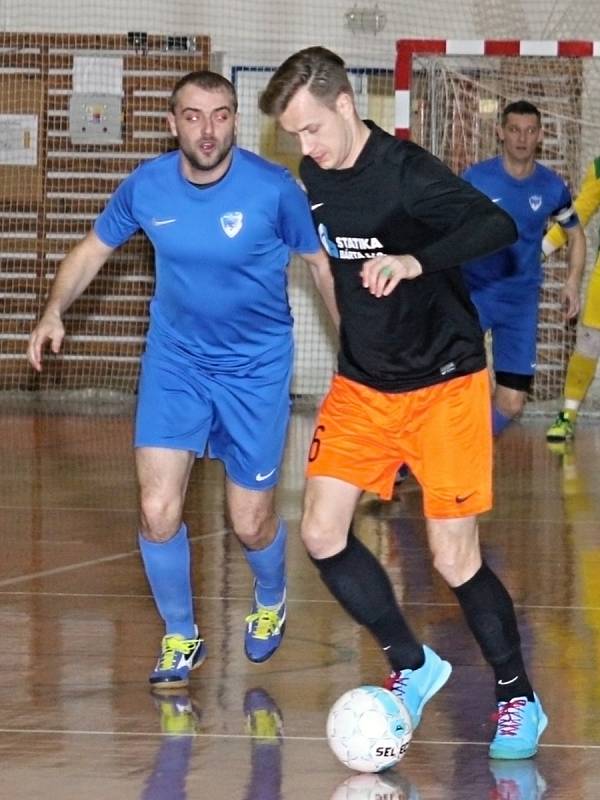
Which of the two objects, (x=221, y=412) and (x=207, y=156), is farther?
(x=221, y=412)

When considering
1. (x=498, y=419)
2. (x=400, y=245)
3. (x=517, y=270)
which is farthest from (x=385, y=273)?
(x=498, y=419)

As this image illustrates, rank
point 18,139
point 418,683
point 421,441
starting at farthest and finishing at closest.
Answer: point 18,139, point 418,683, point 421,441

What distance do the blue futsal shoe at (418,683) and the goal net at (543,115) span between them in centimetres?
805

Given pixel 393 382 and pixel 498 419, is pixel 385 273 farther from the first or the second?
pixel 498 419

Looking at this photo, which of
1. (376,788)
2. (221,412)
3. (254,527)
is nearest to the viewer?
(376,788)

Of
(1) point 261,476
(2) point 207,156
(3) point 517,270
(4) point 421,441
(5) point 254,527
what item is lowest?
(5) point 254,527

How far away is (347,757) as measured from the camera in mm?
4082

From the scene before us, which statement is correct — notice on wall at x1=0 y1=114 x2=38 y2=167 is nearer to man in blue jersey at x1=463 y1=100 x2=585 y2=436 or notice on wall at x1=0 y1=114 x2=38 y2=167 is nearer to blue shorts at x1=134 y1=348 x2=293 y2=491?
man in blue jersey at x1=463 y1=100 x2=585 y2=436

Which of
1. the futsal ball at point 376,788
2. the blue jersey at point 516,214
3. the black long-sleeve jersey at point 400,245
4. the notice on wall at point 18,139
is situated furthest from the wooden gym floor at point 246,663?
the notice on wall at point 18,139

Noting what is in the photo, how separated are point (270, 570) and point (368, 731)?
143 centimetres

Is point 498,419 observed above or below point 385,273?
below

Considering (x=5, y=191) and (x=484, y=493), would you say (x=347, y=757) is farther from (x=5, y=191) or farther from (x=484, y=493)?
(x=5, y=191)

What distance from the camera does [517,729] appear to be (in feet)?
13.9

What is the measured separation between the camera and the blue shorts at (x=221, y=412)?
198 inches
